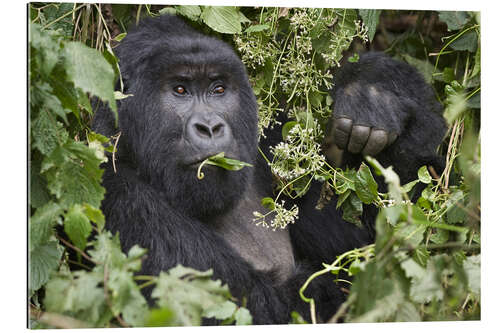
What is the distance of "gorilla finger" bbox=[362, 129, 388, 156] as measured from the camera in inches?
129

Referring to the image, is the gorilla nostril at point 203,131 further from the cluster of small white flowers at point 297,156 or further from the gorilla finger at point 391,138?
the gorilla finger at point 391,138

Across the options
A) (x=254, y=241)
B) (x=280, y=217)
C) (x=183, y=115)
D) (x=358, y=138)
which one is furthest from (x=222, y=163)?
(x=358, y=138)

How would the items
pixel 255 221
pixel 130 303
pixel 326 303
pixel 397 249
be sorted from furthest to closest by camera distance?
pixel 255 221 < pixel 326 303 < pixel 397 249 < pixel 130 303

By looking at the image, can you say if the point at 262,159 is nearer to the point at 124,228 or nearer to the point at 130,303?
the point at 124,228

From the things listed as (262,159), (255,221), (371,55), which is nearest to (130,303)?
(255,221)

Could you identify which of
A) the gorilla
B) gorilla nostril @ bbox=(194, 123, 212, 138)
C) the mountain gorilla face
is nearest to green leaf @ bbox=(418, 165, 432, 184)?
the gorilla

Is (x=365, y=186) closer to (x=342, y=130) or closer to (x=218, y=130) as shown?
(x=342, y=130)

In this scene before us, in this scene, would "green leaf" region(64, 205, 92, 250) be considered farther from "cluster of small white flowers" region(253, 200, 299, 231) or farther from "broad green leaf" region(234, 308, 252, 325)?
"cluster of small white flowers" region(253, 200, 299, 231)

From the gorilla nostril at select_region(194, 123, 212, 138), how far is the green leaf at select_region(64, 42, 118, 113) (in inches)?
19.1

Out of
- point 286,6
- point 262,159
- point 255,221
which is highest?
point 286,6

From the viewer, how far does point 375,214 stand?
3.38 metres

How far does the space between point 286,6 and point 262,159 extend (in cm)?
77

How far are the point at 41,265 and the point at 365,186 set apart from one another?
1.41m

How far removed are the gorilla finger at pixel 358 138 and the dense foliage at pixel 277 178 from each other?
0.17 metres
